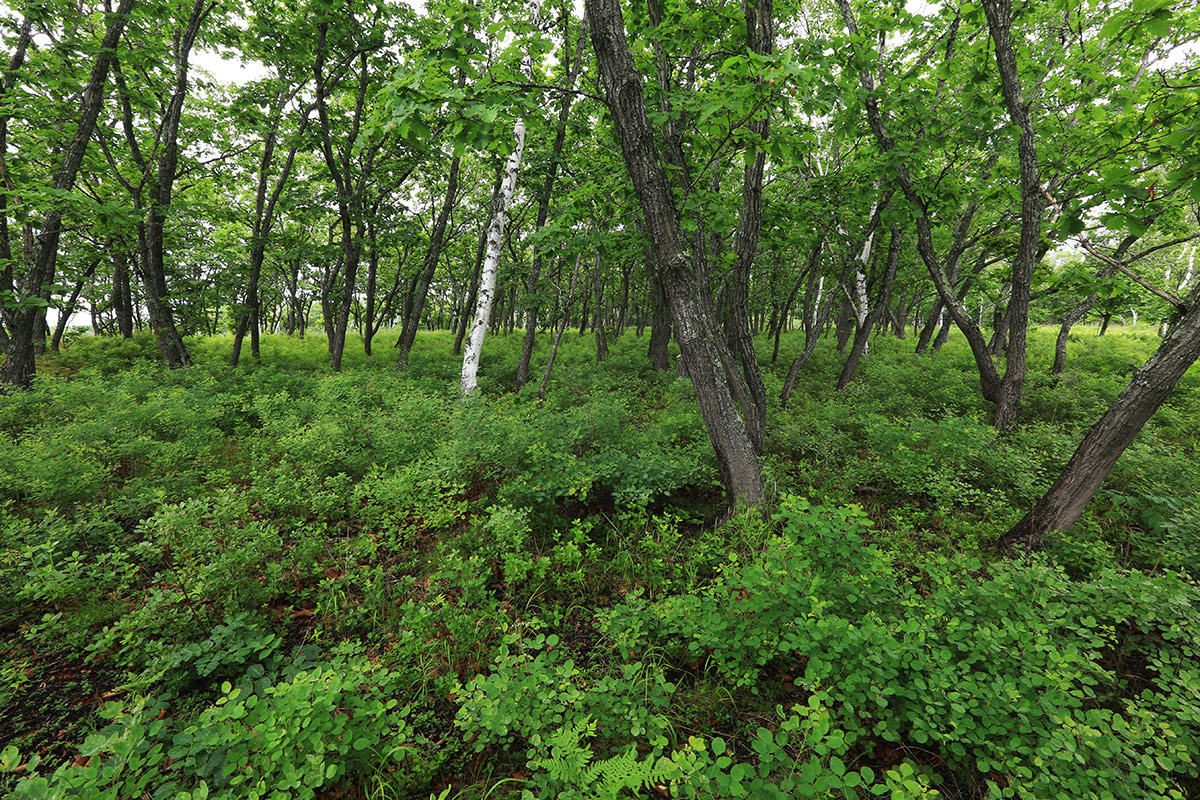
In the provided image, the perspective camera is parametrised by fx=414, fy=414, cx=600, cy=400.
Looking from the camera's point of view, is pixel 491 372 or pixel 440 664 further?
pixel 491 372

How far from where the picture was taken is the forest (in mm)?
2203

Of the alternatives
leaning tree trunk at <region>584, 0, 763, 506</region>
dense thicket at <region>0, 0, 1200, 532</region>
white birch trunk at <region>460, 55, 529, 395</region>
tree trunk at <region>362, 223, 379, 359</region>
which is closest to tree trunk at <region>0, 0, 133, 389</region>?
dense thicket at <region>0, 0, 1200, 532</region>

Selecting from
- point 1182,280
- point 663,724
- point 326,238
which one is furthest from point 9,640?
point 1182,280

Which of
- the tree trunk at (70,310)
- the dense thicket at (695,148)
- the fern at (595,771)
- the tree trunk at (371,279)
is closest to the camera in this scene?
the fern at (595,771)

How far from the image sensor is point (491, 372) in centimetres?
1314

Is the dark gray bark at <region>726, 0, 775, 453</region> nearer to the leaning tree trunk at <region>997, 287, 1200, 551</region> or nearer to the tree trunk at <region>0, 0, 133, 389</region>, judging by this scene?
the leaning tree trunk at <region>997, 287, 1200, 551</region>

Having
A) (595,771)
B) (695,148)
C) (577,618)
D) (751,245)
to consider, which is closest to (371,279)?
(695,148)

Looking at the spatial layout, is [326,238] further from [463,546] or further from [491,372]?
[463,546]

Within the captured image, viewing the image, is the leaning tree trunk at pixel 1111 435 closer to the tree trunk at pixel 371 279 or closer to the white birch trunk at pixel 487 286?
the white birch trunk at pixel 487 286

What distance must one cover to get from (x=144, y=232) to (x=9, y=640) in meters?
12.3

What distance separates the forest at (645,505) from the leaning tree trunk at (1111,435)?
0.03m

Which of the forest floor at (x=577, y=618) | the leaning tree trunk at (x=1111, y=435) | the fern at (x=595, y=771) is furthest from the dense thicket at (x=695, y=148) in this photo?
the fern at (x=595, y=771)

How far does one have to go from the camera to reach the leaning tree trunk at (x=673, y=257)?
4172 millimetres

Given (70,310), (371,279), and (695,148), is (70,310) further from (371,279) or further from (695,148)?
(695,148)
